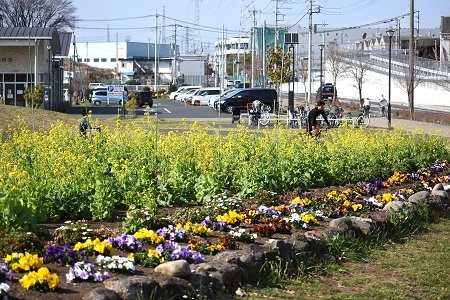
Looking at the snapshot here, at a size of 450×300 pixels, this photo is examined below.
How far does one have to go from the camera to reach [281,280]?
7.90 meters

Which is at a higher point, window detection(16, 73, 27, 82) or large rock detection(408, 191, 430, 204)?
window detection(16, 73, 27, 82)

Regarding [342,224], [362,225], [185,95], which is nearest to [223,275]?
[342,224]

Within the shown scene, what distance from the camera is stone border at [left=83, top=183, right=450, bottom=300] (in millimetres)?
6367

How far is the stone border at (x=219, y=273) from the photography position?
20.9ft

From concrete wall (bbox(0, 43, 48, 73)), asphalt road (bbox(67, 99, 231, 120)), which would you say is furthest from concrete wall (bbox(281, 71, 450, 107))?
concrete wall (bbox(0, 43, 48, 73))

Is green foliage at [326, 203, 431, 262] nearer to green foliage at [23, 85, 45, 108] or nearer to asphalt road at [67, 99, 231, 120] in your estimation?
green foliage at [23, 85, 45, 108]

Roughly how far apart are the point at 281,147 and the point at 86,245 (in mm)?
7523

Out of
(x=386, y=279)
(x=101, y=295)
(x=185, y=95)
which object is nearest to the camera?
(x=101, y=295)

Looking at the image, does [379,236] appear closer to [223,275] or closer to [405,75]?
[223,275]

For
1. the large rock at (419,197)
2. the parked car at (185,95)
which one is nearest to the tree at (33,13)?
the parked car at (185,95)

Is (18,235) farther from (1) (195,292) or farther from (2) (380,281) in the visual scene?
(2) (380,281)

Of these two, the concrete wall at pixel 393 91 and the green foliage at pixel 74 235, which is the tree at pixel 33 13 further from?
the green foliage at pixel 74 235

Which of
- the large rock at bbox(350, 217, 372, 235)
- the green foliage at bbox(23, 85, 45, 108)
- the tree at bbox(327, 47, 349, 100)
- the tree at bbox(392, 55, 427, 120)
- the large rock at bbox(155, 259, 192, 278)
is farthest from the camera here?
the tree at bbox(327, 47, 349, 100)

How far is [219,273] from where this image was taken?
722 centimetres
